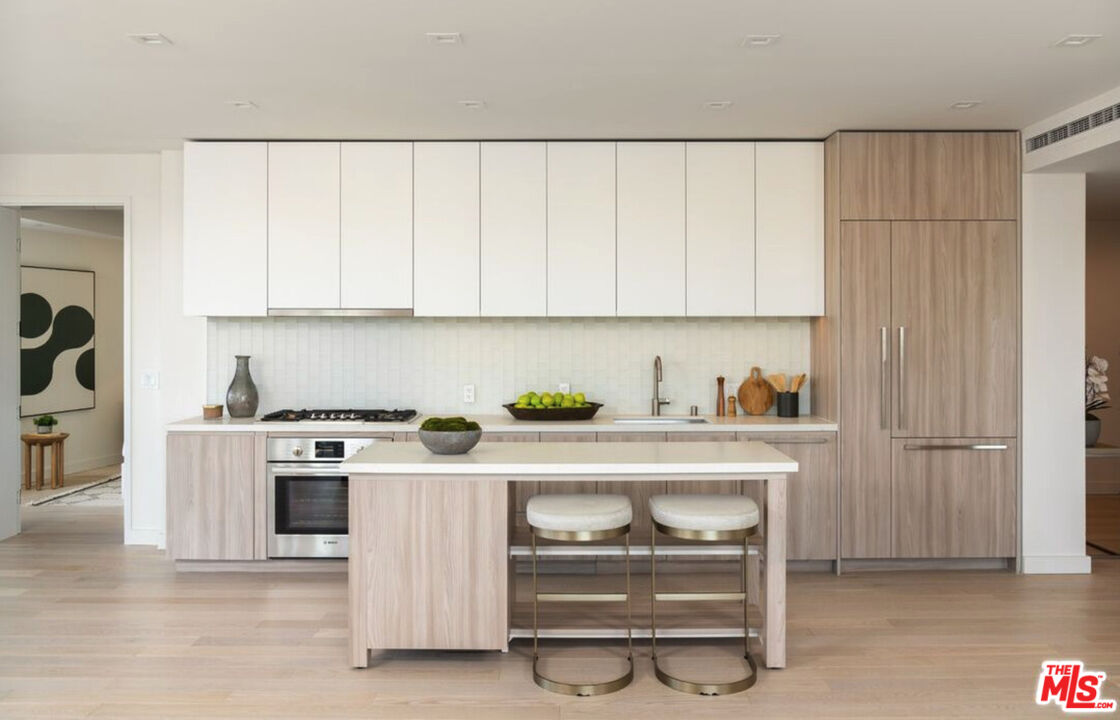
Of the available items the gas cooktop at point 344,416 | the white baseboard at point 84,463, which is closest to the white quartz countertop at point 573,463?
the gas cooktop at point 344,416

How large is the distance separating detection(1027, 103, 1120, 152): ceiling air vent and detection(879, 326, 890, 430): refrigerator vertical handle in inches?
51.2

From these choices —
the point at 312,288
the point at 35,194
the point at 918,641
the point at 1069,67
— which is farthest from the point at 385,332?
the point at 1069,67

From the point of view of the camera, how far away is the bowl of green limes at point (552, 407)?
17.5ft

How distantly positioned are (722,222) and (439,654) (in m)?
3.00

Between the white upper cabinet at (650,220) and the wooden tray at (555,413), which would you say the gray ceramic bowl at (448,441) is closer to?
the wooden tray at (555,413)

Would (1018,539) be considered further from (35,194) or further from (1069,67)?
(35,194)

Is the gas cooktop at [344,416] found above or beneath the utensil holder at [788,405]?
beneath

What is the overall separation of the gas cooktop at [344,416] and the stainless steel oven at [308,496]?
21 centimetres

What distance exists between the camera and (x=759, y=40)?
3.66m

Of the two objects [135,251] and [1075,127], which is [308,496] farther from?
[1075,127]

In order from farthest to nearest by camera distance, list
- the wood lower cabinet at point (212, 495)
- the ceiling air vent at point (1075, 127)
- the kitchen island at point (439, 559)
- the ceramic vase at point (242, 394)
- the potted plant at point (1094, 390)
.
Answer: the potted plant at point (1094, 390) → the ceramic vase at point (242, 394) → the wood lower cabinet at point (212, 495) → the ceiling air vent at point (1075, 127) → the kitchen island at point (439, 559)

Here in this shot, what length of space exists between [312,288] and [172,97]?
1.35 m

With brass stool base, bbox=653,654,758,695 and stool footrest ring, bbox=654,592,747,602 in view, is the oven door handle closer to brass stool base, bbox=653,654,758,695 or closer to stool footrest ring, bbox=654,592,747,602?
stool footrest ring, bbox=654,592,747,602
